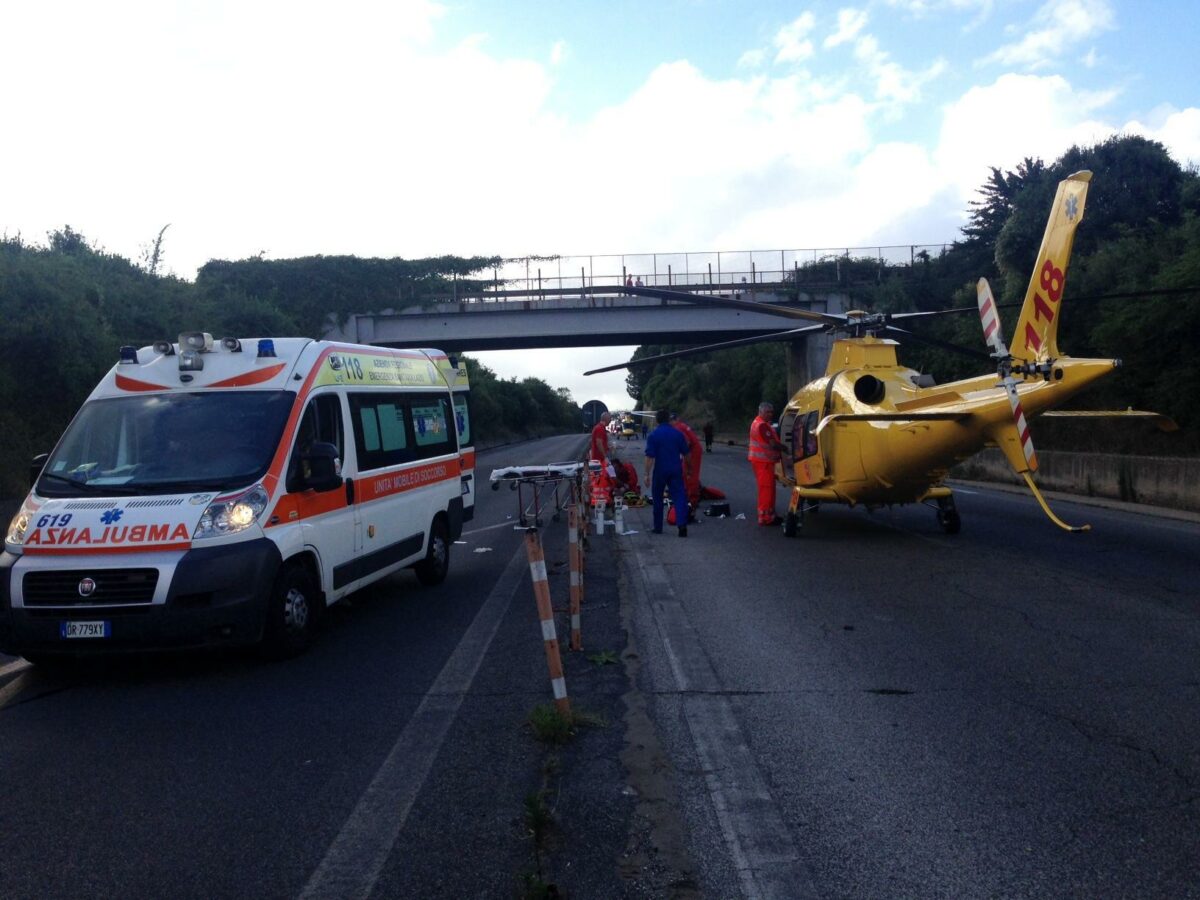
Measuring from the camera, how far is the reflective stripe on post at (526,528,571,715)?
6191 millimetres

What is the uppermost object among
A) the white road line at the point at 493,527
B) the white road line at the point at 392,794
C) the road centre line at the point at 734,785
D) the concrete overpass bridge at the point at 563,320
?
the concrete overpass bridge at the point at 563,320

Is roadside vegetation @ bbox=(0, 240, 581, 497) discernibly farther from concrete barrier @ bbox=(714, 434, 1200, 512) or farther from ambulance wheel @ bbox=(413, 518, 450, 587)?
concrete barrier @ bbox=(714, 434, 1200, 512)

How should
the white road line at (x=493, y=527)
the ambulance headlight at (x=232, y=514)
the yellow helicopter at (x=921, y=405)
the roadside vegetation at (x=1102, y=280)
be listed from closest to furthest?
the ambulance headlight at (x=232, y=514)
the yellow helicopter at (x=921, y=405)
the white road line at (x=493, y=527)
the roadside vegetation at (x=1102, y=280)

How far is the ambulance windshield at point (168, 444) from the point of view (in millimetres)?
8133

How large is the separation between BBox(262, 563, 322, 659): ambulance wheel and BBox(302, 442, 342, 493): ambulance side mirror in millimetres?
650

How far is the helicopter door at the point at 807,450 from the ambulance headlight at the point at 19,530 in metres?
10.7

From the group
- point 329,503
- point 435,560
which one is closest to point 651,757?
point 329,503

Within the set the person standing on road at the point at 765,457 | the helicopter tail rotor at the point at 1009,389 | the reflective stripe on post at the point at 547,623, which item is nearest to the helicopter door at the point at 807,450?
the person standing on road at the point at 765,457

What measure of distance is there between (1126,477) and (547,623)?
1769cm

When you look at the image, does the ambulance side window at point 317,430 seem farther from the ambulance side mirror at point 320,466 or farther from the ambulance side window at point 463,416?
the ambulance side window at point 463,416

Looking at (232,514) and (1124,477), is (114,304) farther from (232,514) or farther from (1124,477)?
(1124,477)

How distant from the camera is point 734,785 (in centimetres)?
529

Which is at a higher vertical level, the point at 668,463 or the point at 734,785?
the point at 668,463

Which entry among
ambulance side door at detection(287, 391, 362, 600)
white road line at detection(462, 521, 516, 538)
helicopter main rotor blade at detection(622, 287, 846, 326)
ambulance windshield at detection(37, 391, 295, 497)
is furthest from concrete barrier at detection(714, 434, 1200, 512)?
ambulance windshield at detection(37, 391, 295, 497)
